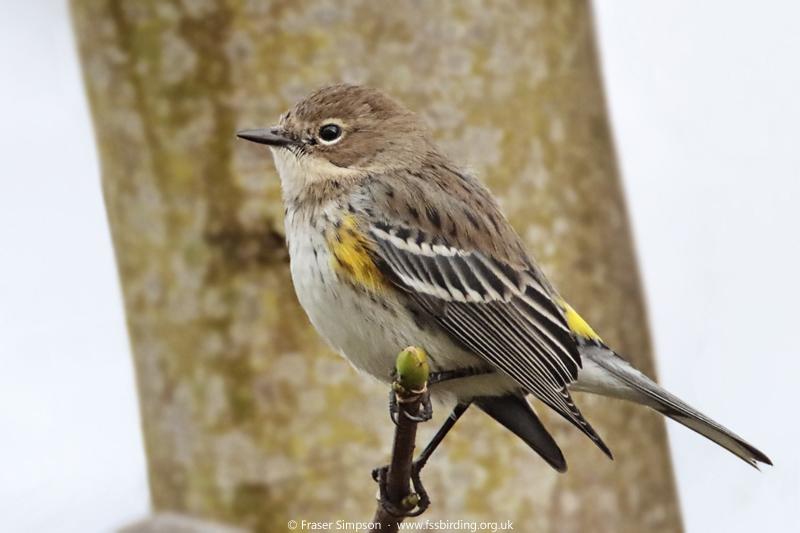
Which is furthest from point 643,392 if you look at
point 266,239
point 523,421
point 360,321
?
point 266,239

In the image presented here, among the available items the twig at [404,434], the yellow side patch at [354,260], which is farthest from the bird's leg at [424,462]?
the yellow side patch at [354,260]

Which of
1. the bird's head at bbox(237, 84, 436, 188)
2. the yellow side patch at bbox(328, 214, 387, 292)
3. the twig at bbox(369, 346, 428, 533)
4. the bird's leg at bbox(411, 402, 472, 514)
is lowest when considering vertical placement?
the bird's leg at bbox(411, 402, 472, 514)

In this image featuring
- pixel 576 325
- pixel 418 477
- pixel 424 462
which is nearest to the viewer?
pixel 418 477

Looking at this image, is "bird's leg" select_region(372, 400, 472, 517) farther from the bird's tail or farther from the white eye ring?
the white eye ring

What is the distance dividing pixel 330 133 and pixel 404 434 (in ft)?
4.63

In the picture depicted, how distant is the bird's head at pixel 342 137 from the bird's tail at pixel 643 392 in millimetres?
993

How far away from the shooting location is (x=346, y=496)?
431 cm

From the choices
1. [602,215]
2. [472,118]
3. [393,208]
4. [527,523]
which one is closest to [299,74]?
[472,118]

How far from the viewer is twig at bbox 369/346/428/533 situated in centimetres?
222

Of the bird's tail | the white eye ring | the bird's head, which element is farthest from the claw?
the white eye ring

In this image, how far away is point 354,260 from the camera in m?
2.97

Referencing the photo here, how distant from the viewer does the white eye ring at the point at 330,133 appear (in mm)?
3371

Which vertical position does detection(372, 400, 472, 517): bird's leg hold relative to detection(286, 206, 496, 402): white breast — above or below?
below

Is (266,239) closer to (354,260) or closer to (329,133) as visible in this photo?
(329,133)
